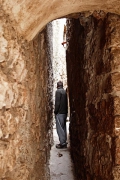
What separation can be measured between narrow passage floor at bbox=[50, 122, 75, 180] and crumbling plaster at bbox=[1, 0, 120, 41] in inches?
94.2

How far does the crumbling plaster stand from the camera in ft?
2.74

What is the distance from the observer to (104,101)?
5.06 ft

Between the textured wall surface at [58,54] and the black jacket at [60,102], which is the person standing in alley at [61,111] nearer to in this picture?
the black jacket at [60,102]

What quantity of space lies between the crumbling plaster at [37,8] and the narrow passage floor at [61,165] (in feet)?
7.85

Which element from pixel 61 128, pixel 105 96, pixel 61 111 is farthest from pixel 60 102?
pixel 105 96

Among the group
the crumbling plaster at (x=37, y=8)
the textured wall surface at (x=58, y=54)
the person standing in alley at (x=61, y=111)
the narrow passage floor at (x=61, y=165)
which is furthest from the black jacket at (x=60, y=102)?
the textured wall surface at (x=58, y=54)

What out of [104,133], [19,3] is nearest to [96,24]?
[104,133]

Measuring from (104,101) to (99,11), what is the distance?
61 cm

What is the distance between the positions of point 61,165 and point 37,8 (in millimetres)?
2886

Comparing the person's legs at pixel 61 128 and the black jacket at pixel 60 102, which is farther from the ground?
the black jacket at pixel 60 102

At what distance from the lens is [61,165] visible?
11.1 ft

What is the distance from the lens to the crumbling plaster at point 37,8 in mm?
835

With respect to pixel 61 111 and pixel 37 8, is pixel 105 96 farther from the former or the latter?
pixel 61 111

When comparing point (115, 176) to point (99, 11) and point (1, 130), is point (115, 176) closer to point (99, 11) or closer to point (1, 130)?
point (1, 130)
